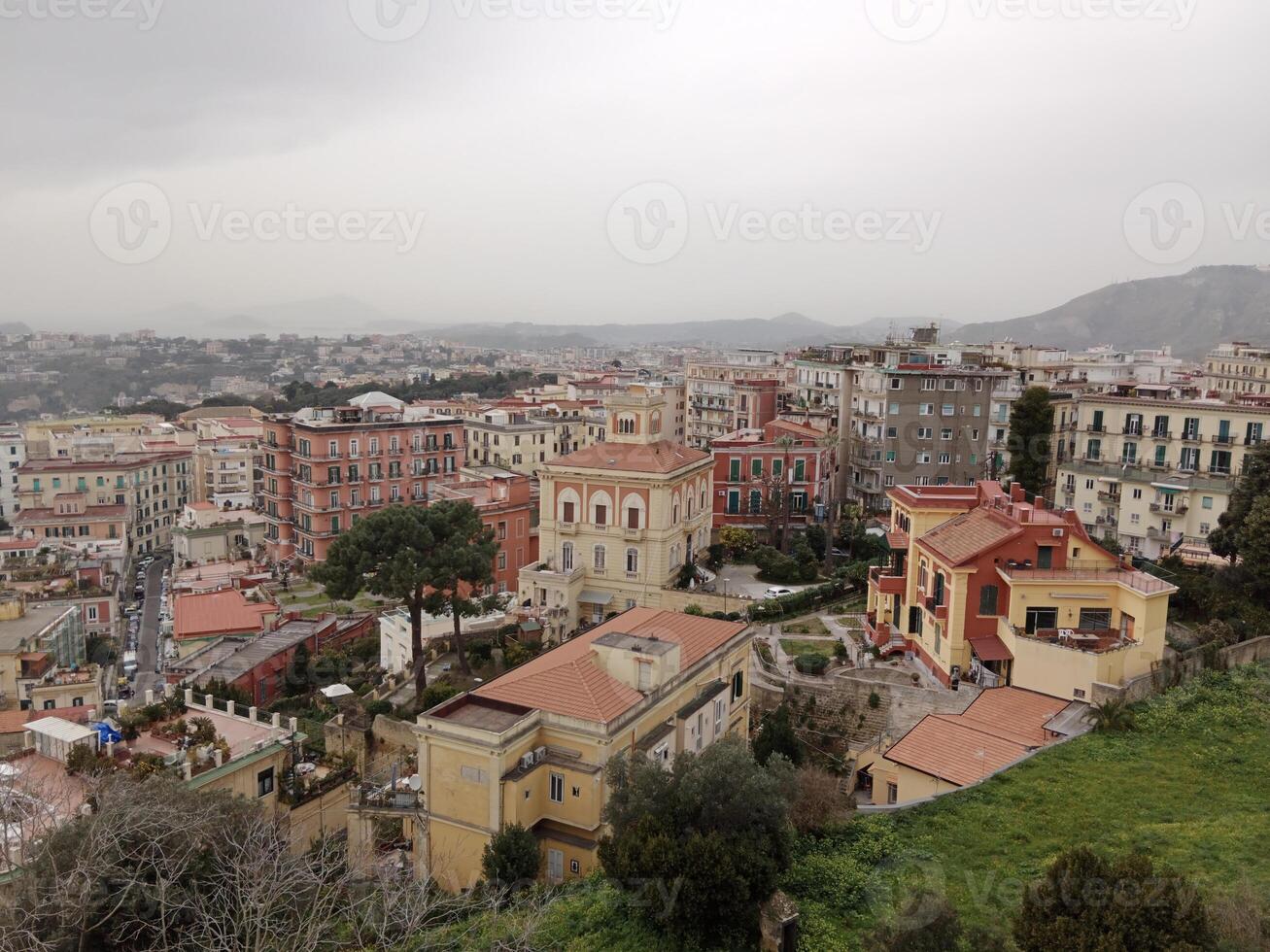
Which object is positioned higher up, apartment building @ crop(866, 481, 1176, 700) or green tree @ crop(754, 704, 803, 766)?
apartment building @ crop(866, 481, 1176, 700)

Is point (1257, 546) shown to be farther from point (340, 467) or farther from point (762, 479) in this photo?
point (340, 467)

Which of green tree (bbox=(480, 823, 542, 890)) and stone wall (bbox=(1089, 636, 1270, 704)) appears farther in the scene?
stone wall (bbox=(1089, 636, 1270, 704))

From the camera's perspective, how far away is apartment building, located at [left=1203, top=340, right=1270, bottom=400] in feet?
230

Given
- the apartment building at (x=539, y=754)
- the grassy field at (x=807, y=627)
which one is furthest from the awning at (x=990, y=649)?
the apartment building at (x=539, y=754)

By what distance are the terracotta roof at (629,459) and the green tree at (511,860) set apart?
21524mm

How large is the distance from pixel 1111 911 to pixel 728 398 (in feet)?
207

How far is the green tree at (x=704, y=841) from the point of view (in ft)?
51.9

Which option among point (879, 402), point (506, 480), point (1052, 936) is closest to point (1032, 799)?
point (1052, 936)

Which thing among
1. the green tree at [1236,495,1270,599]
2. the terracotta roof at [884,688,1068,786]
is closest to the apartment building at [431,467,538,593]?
the terracotta roof at [884,688,1068,786]

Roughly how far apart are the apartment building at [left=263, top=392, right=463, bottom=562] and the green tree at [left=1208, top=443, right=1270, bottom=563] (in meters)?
38.2

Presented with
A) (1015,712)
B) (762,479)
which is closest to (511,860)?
(1015,712)

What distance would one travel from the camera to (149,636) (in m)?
47.0

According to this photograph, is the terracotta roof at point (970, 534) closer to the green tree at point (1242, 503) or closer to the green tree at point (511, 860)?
the green tree at point (1242, 503)

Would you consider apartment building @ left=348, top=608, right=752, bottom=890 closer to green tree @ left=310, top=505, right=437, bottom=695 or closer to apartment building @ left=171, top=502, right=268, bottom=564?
green tree @ left=310, top=505, right=437, bottom=695
